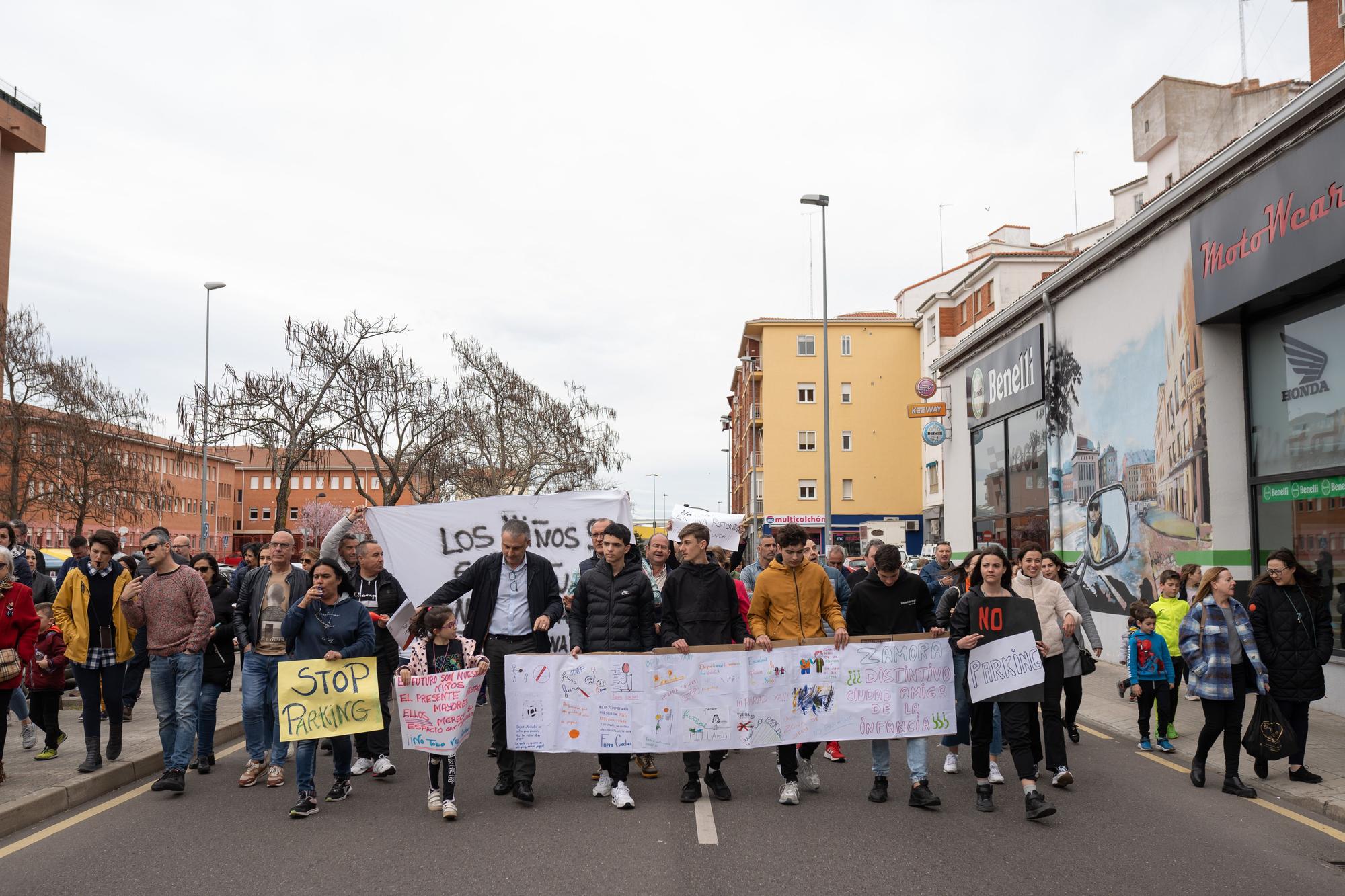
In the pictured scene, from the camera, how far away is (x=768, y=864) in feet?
19.5

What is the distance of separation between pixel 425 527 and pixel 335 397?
937 inches

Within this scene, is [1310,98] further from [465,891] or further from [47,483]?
[47,483]

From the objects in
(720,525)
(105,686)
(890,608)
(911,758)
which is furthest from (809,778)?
(720,525)

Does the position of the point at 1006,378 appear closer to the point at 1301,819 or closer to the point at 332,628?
the point at 1301,819

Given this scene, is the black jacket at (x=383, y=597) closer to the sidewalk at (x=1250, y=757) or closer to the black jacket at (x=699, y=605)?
the black jacket at (x=699, y=605)

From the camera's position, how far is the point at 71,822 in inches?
280

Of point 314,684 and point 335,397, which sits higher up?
point 335,397

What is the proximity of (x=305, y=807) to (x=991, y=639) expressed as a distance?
15.8ft

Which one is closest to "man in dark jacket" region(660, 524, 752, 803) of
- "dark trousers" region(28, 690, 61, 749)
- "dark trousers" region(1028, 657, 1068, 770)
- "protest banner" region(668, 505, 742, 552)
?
"dark trousers" region(1028, 657, 1068, 770)

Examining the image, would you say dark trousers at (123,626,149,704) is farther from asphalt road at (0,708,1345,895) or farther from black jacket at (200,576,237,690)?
asphalt road at (0,708,1345,895)

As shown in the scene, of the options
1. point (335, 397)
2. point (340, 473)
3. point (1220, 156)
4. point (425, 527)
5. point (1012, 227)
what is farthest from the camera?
point (340, 473)

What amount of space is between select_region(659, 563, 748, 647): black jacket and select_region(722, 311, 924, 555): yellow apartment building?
51811 millimetres

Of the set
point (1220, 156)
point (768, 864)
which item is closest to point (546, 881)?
point (768, 864)

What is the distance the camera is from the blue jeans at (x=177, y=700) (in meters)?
7.96
